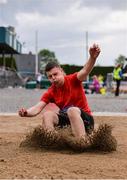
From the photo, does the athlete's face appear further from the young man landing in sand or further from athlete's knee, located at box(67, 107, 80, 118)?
athlete's knee, located at box(67, 107, 80, 118)

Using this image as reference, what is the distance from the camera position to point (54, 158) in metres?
5.55

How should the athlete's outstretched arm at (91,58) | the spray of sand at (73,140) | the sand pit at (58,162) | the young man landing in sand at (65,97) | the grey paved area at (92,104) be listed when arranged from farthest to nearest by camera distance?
the grey paved area at (92,104) < the young man landing in sand at (65,97) < the athlete's outstretched arm at (91,58) < the spray of sand at (73,140) < the sand pit at (58,162)

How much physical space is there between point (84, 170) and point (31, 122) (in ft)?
17.6

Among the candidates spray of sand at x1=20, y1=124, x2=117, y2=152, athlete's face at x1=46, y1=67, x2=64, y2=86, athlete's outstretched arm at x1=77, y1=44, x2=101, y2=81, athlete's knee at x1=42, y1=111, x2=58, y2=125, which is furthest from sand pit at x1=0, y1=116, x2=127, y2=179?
athlete's outstretched arm at x1=77, y1=44, x2=101, y2=81

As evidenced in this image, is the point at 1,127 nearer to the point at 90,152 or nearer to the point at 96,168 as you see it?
the point at 90,152

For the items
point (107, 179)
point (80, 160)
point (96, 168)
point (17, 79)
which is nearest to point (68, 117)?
point (80, 160)

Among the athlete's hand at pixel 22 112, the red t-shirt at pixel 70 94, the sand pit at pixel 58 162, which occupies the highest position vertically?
the red t-shirt at pixel 70 94

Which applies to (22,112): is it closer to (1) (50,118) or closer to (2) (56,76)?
(1) (50,118)

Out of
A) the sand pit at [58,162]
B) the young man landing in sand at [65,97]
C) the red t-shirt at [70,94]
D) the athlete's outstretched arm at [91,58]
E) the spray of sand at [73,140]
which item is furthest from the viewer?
the red t-shirt at [70,94]

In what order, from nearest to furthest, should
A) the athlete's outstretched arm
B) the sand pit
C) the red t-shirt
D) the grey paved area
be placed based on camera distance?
the sand pit, the athlete's outstretched arm, the red t-shirt, the grey paved area

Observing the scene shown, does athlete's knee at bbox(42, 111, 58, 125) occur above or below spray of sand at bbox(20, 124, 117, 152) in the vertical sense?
above

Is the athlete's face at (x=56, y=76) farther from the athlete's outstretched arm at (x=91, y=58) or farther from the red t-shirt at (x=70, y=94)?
the athlete's outstretched arm at (x=91, y=58)

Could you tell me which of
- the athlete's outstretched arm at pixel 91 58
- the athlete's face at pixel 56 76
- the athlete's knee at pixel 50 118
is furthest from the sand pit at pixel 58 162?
the athlete's outstretched arm at pixel 91 58

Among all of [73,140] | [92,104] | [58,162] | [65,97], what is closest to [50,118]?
[65,97]
